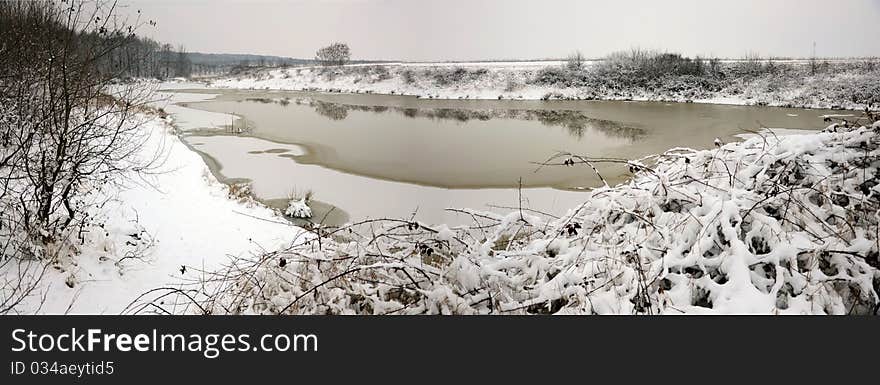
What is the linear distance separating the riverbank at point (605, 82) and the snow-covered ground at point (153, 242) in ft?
21.8

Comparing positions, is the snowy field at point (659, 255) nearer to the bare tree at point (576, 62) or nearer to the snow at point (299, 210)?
the snow at point (299, 210)

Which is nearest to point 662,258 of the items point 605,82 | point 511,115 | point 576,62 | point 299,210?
point 299,210

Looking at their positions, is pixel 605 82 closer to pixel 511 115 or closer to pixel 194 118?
pixel 511 115

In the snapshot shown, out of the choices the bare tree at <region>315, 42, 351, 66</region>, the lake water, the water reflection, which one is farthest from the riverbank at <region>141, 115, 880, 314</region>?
the bare tree at <region>315, 42, 351, 66</region>

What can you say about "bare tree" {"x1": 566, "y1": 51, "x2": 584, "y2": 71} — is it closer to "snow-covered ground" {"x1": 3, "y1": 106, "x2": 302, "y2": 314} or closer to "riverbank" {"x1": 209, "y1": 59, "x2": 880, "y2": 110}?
"riverbank" {"x1": 209, "y1": 59, "x2": 880, "y2": 110}

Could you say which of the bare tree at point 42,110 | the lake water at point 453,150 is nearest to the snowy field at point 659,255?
the lake water at point 453,150

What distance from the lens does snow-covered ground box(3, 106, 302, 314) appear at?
4.77 metres

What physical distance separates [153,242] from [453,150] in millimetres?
7680

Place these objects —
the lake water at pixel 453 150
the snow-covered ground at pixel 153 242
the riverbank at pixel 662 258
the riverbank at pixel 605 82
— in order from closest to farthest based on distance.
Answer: the riverbank at pixel 662 258 → the snow-covered ground at pixel 153 242 → the riverbank at pixel 605 82 → the lake water at pixel 453 150

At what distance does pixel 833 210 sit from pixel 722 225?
2.23ft

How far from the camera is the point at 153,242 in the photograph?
6520 millimetres

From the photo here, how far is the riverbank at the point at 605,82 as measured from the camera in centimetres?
766

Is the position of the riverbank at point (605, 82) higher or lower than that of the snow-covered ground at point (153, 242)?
higher

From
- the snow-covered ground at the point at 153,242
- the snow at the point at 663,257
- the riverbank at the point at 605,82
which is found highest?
the riverbank at the point at 605,82
